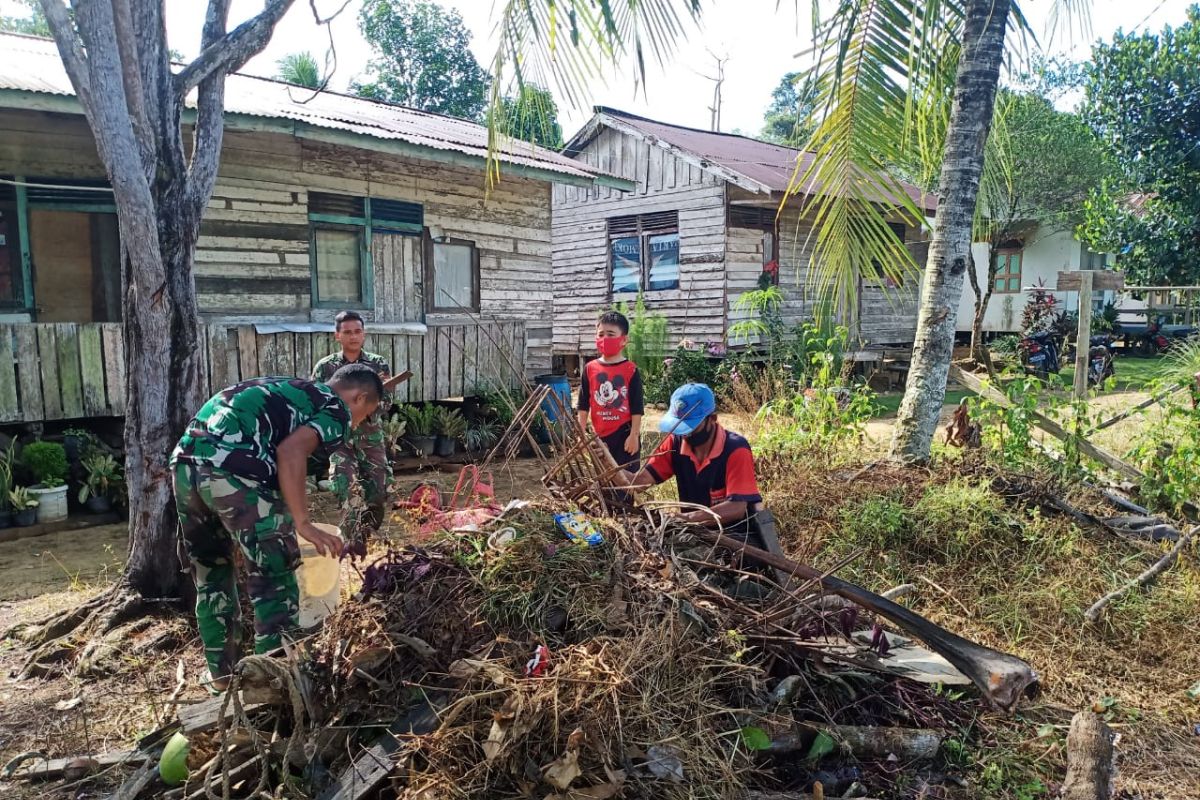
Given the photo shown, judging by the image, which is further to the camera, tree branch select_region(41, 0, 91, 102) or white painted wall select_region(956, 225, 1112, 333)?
white painted wall select_region(956, 225, 1112, 333)

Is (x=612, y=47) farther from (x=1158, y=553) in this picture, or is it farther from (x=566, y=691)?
(x=1158, y=553)

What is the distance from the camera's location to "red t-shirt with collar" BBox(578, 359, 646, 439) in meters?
5.03

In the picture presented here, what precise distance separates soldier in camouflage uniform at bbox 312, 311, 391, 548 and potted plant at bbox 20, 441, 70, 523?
277cm

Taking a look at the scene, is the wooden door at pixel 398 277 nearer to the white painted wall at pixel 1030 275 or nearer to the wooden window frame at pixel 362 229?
the wooden window frame at pixel 362 229

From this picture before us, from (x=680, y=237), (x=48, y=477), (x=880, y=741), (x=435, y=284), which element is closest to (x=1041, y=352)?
(x=680, y=237)

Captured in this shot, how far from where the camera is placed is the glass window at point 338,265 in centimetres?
898

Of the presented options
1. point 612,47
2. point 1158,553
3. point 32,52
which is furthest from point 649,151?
point 1158,553

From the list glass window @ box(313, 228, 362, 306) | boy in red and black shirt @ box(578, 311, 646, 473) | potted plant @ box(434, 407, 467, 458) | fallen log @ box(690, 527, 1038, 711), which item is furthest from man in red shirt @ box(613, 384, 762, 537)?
glass window @ box(313, 228, 362, 306)

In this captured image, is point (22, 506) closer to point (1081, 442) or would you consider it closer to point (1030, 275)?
point (1081, 442)

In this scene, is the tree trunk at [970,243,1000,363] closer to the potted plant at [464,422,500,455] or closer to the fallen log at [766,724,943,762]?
the fallen log at [766,724,943,762]

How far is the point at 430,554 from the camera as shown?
2.90 m

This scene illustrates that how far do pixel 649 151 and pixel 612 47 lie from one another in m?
10.2

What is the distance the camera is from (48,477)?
20.9ft

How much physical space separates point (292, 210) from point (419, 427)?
278cm
